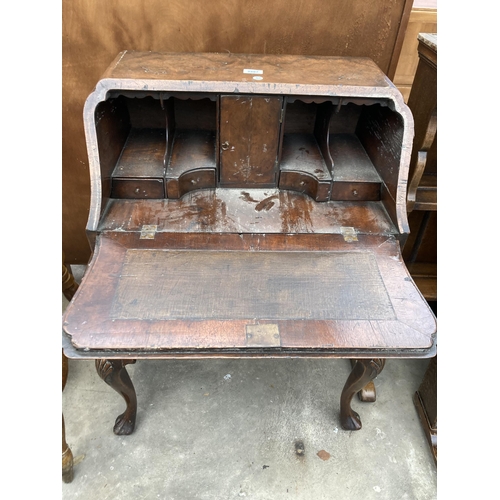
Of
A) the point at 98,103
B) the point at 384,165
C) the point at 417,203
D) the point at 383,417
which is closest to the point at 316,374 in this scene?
the point at 383,417

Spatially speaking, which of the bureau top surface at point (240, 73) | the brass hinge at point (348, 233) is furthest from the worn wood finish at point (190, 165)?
the brass hinge at point (348, 233)

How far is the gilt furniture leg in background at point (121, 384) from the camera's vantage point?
5.36ft

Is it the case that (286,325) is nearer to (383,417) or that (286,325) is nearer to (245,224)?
(245,224)

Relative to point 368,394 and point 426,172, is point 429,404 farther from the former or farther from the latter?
point 426,172

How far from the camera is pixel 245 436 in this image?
79.4 inches

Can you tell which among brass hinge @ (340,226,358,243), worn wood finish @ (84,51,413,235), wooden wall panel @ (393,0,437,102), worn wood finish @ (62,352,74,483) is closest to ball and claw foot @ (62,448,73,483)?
worn wood finish @ (62,352,74,483)

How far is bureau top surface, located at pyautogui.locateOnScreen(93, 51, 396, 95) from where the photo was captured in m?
1.47

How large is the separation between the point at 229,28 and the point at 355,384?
170 cm

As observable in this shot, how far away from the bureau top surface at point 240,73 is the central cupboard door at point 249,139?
80 millimetres

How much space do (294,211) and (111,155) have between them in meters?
0.77

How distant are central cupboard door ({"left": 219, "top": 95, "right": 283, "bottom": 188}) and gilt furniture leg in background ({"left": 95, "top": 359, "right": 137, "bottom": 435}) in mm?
863

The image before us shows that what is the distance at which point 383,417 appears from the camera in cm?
213

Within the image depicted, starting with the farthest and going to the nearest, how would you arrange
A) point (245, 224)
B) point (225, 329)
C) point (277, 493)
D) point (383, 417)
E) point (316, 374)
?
point (316, 374)
point (383, 417)
point (277, 493)
point (245, 224)
point (225, 329)

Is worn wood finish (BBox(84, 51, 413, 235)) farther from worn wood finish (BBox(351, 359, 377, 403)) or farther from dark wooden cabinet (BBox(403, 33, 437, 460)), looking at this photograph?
worn wood finish (BBox(351, 359, 377, 403))
